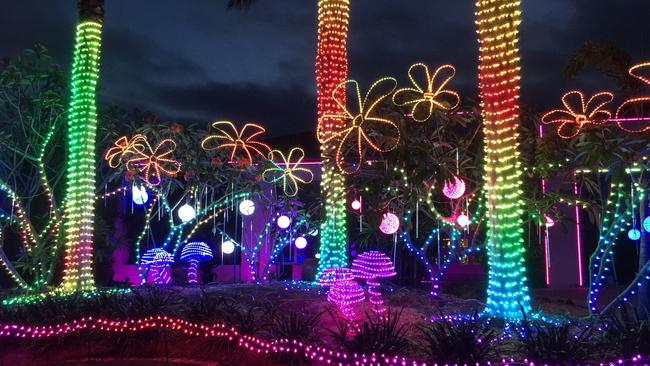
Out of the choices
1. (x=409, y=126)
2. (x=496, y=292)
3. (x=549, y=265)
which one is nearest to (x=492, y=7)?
(x=409, y=126)

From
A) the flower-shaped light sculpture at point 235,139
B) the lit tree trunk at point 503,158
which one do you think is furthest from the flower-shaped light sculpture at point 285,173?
the lit tree trunk at point 503,158

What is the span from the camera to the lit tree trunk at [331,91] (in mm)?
11828

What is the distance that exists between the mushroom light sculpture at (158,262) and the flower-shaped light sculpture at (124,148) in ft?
7.73

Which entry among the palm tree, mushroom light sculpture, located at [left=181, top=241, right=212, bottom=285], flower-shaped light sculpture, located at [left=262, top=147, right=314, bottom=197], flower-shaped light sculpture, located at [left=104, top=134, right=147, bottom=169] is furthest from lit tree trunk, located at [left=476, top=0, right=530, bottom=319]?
mushroom light sculpture, located at [left=181, top=241, right=212, bottom=285]

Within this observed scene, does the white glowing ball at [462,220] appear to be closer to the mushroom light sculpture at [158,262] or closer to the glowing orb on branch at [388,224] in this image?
the glowing orb on branch at [388,224]

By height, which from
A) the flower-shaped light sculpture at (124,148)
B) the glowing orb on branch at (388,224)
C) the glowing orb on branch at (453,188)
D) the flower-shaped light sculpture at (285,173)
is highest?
the flower-shaped light sculpture at (124,148)

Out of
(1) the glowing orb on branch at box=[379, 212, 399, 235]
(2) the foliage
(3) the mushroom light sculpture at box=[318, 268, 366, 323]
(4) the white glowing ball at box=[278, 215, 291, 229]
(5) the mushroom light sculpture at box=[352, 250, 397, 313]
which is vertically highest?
(4) the white glowing ball at box=[278, 215, 291, 229]

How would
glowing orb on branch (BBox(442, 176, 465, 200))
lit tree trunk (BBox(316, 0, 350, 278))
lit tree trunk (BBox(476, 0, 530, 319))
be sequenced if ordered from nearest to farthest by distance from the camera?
lit tree trunk (BBox(476, 0, 530, 319)) → glowing orb on branch (BBox(442, 176, 465, 200)) → lit tree trunk (BBox(316, 0, 350, 278))

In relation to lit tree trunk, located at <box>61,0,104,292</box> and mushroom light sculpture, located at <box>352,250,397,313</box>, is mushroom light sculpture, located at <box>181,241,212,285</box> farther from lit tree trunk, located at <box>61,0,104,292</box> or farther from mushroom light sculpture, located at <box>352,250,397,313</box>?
mushroom light sculpture, located at <box>352,250,397,313</box>

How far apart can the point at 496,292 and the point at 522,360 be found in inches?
89.9

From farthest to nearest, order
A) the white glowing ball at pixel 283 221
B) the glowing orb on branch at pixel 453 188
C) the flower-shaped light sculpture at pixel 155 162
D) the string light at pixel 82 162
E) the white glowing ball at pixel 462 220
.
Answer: the white glowing ball at pixel 283 221
the flower-shaped light sculpture at pixel 155 162
the string light at pixel 82 162
the white glowing ball at pixel 462 220
the glowing orb on branch at pixel 453 188

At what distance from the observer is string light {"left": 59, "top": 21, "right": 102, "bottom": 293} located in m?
12.2

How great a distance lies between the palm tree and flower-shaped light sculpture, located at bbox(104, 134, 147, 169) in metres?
3.97

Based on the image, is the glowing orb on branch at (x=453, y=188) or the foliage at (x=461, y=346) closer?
the foliage at (x=461, y=346)
